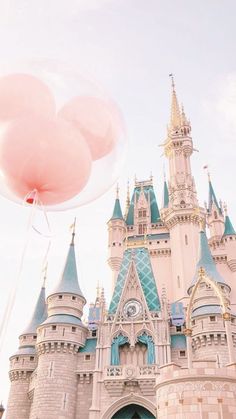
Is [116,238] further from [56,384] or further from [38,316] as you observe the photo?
[56,384]

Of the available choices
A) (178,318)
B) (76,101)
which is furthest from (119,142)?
(178,318)

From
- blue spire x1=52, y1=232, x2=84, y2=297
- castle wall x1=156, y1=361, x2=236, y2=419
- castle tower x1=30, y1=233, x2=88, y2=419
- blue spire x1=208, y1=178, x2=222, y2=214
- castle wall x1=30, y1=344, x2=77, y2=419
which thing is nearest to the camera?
castle wall x1=156, y1=361, x2=236, y2=419

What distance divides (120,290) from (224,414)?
67.6ft

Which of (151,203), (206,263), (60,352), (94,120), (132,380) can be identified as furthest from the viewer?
(151,203)

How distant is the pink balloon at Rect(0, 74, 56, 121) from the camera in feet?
21.3

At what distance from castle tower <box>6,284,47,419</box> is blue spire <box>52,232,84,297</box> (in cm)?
625

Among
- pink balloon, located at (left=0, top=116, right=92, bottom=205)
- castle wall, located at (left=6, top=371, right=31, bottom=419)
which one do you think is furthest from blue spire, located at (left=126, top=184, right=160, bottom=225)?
pink balloon, located at (left=0, top=116, right=92, bottom=205)

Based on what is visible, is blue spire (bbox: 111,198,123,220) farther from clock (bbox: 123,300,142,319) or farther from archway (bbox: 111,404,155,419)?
archway (bbox: 111,404,155,419)

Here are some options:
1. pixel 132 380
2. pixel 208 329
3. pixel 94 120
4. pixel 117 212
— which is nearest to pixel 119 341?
pixel 132 380

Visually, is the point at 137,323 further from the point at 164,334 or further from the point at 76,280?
the point at 76,280

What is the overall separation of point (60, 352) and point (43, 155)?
87.2 feet

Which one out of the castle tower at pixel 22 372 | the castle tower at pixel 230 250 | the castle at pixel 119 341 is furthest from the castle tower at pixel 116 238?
the castle tower at pixel 230 250

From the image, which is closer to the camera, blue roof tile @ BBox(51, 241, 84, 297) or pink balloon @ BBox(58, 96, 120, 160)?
pink balloon @ BBox(58, 96, 120, 160)

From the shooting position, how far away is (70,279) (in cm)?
3475
